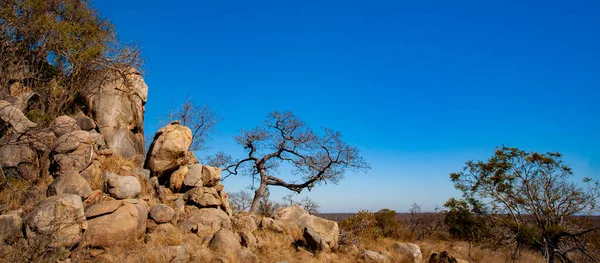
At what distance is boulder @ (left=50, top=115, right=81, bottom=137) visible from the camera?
1034 centimetres

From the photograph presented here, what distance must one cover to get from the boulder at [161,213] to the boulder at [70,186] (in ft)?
5.74

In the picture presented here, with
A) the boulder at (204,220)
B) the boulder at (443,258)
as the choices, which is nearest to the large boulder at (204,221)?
the boulder at (204,220)

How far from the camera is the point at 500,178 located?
17.2 m

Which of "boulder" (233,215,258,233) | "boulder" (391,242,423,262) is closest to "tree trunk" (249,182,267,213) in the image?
"boulder" (233,215,258,233)

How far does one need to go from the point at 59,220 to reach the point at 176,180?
202 inches

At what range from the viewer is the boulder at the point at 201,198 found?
38.8ft

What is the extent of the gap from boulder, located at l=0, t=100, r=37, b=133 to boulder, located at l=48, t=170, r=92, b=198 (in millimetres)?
1718

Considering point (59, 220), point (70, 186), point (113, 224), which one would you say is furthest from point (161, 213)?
point (59, 220)

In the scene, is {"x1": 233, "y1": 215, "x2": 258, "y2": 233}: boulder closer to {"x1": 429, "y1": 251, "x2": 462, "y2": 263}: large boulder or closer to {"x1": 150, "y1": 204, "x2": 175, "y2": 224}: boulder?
{"x1": 150, "y1": 204, "x2": 175, "y2": 224}: boulder

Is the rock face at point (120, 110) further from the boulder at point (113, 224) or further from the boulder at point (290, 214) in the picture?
the boulder at point (290, 214)

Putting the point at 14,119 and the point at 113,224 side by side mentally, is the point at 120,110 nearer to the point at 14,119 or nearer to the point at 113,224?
the point at 14,119

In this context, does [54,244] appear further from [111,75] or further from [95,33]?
[95,33]

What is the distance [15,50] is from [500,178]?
67.2ft

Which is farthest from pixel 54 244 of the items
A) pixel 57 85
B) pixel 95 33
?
pixel 95 33
